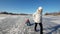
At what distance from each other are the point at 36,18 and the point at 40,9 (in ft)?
2.10

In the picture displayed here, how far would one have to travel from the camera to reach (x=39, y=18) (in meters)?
8.55

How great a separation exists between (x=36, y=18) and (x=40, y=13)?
39 cm

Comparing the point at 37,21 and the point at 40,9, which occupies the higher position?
the point at 40,9

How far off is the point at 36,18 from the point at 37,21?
0.19m

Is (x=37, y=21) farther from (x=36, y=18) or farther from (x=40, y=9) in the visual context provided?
(x=40, y=9)

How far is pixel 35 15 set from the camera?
29.0 feet

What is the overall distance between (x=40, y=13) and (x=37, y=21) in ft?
1.71

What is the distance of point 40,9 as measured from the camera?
27.5 ft

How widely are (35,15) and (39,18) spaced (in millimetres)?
396

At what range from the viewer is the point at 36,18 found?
28.6 feet

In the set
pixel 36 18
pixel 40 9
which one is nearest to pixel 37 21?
pixel 36 18

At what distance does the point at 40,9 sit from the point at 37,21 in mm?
785

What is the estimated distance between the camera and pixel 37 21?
28.7 ft
